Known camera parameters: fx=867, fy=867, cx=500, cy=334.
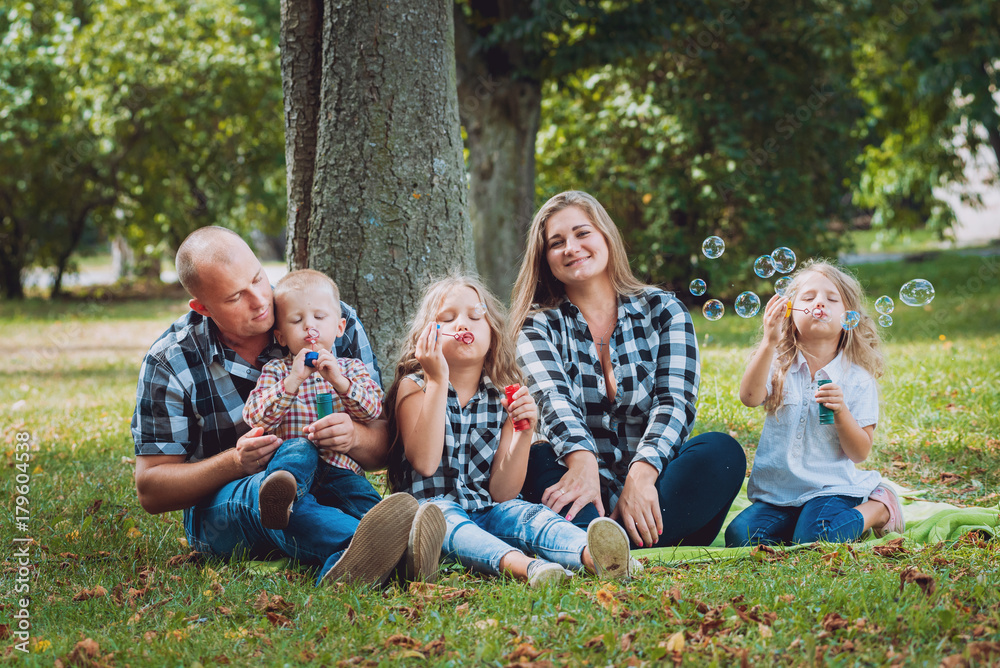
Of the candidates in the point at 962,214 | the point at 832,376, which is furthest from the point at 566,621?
the point at 962,214

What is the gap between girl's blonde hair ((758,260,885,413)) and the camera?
330 cm

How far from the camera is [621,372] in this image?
336cm

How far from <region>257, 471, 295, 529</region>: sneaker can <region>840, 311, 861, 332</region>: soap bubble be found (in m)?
2.05

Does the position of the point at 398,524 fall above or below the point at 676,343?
below

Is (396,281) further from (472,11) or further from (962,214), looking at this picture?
(962,214)

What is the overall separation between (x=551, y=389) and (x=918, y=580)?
136 cm

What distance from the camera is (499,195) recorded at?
30.2 feet

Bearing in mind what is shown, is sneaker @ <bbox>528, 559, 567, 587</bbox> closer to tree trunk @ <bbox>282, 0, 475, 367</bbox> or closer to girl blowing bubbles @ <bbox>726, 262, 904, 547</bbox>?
girl blowing bubbles @ <bbox>726, 262, 904, 547</bbox>

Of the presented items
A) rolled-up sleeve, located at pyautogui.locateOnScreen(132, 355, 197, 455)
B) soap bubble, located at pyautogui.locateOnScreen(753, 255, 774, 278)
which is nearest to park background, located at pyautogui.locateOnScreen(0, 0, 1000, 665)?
rolled-up sleeve, located at pyautogui.locateOnScreen(132, 355, 197, 455)

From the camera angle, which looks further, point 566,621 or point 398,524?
point 398,524

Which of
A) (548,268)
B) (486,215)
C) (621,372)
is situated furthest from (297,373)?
(486,215)

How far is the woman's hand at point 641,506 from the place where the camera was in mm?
3051

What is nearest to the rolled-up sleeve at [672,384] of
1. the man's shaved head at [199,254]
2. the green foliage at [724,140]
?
the man's shaved head at [199,254]

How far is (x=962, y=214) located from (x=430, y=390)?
22.4 metres
